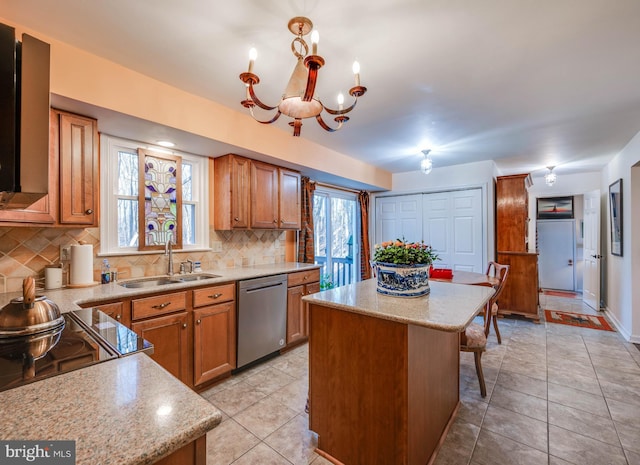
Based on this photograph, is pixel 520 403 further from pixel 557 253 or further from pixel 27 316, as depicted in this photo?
pixel 557 253

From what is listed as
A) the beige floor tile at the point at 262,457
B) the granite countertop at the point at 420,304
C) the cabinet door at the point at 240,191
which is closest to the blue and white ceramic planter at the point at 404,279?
the granite countertop at the point at 420,304

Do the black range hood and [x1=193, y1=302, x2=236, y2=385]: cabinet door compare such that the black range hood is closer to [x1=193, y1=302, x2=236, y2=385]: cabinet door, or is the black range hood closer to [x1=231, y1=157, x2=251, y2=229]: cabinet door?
[x1=193, y1=302, x2=236, y2=385]: cabinet door

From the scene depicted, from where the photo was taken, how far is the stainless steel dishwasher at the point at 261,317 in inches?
108

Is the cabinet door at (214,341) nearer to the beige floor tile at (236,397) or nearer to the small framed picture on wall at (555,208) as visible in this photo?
the beige floor tile at (236,397)

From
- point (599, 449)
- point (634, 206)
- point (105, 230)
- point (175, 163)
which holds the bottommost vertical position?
point (599, 449)

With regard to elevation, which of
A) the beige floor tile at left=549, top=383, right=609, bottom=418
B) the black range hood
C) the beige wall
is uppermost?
the beige wall

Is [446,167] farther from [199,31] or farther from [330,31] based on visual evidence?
[199,31]

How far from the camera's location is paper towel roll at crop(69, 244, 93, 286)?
214cm

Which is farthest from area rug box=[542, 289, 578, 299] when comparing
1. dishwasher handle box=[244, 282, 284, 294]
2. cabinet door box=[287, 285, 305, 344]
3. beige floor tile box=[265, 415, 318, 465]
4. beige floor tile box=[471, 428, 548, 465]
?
beige floor tile box=[265, 415, 318, 465]

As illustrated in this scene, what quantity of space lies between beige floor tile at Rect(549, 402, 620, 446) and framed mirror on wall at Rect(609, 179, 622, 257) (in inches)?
115

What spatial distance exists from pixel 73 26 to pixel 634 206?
5622mm

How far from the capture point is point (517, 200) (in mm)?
4566

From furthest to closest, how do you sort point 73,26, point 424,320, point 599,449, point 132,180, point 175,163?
point 175,163 < point 132,180 < point 599,449 < point 73,26 < point 424,320

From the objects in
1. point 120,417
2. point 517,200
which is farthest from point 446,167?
point 120,417
